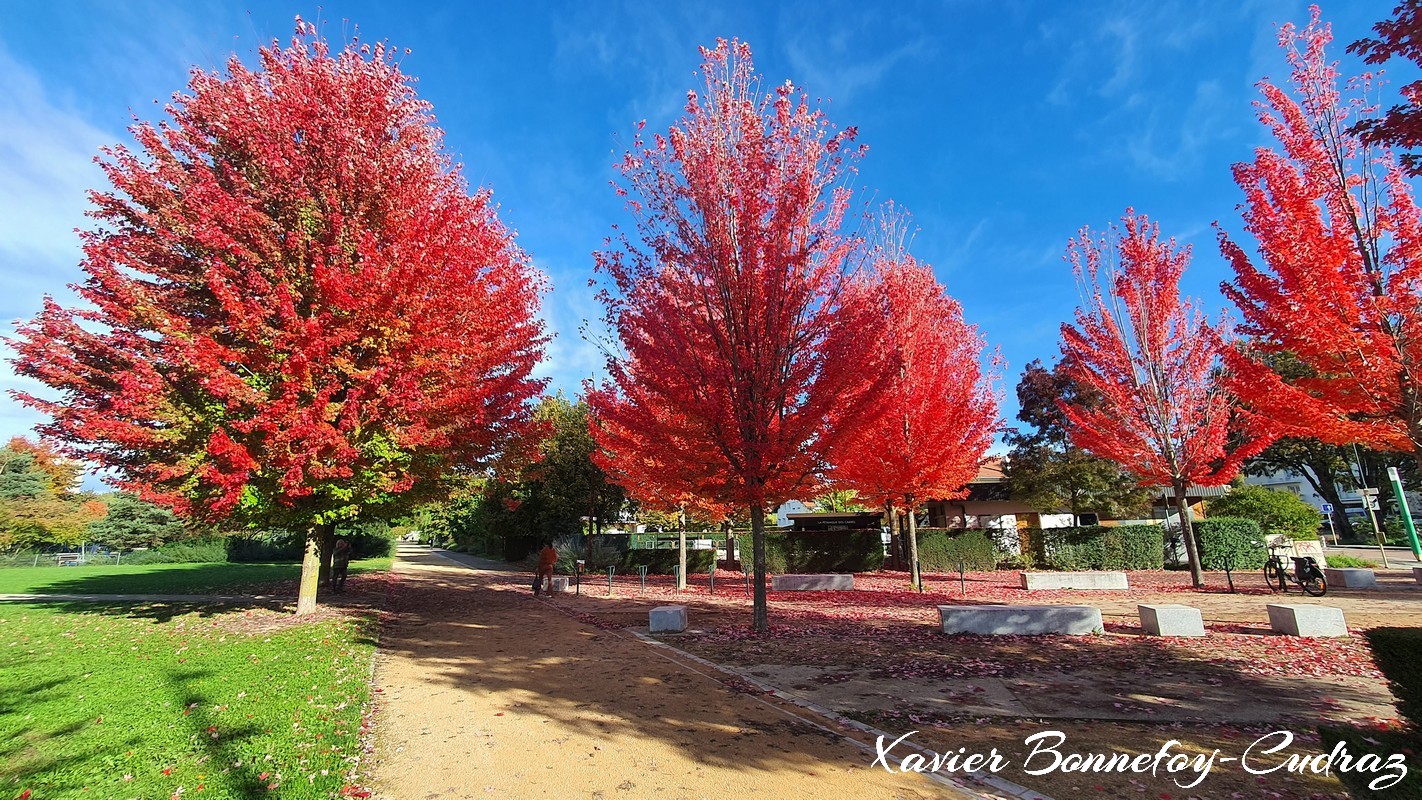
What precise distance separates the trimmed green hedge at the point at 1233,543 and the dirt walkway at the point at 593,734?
20.7 metres

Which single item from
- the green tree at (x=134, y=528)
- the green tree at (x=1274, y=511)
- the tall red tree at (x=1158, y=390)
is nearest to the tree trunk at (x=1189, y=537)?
the tall red tree at (x=1158, y=390)

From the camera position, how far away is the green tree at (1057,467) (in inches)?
943

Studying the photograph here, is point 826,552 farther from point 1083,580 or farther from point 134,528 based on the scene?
point 134,528

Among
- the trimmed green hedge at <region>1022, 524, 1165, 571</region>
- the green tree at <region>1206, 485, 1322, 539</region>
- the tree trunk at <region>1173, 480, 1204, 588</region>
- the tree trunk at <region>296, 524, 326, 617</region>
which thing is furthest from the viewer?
the green tree at <region>1206, 485, 1322, 539</region>

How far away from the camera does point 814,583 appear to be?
16719mm

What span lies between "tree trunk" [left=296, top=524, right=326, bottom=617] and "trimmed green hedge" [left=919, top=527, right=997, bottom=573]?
62.9 feet

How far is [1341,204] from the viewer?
855 cm

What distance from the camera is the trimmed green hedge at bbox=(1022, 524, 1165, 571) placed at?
2098 centimetres

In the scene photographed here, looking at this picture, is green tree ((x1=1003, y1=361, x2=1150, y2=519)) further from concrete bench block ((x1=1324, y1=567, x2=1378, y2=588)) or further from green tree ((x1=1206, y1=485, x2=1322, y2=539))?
concrete bench block ((x1=1324, y1=567, x2=1378, y2=588))

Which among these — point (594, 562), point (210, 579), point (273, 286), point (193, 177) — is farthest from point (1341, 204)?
point (210, 579)

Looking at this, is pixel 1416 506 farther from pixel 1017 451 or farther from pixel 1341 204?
pixel 1341 204

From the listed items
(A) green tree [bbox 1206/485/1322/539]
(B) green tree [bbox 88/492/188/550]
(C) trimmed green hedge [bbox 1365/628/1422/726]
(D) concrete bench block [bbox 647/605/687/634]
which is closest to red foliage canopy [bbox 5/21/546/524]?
(D) concrete bench block [bbox 647/605/687/634]

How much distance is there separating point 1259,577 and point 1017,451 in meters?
10.7

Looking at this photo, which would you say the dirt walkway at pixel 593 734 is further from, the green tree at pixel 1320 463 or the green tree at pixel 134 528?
the green tree at pixel 1320 463
